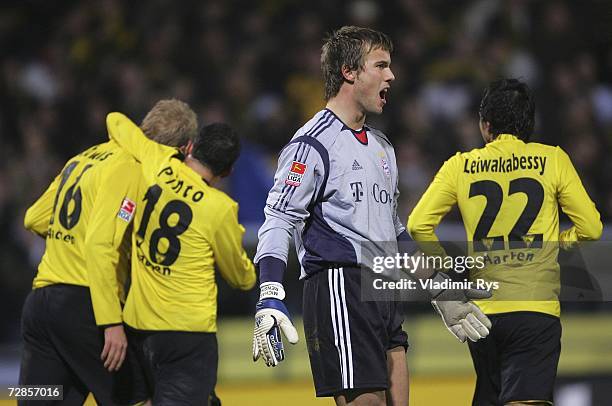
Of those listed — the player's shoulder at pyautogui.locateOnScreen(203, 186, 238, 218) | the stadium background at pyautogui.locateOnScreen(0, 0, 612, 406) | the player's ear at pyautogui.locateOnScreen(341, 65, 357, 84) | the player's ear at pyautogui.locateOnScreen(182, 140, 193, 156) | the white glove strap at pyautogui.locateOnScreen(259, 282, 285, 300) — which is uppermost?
the stadium background at pyautogui.locateOnScreen(0, 0, 612, 406)

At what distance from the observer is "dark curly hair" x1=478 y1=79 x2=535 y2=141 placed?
5.04 meters

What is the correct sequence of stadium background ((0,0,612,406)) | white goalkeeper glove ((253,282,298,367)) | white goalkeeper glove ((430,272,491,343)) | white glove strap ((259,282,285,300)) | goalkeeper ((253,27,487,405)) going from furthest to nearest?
stadium background ((0,0,612,406)) → white goalkeeper glove ((430,272,491,343)) → goalkeeper ((253,27,487,405)) → white glove strap ((259,282,285,300)) → white goalkeeper glove ((253,282,298,367))

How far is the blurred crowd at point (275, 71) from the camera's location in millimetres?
9727

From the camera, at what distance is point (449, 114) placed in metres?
10.1

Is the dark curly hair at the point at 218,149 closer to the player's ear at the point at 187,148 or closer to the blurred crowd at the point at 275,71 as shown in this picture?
the player's ear at the point at 187,148

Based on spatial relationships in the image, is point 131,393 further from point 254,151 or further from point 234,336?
point 254,151

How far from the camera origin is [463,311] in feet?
15.8

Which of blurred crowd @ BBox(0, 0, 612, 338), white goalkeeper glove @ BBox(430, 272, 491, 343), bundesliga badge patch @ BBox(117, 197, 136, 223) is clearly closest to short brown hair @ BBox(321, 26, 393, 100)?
white goalkeeper glove @ BBox(430, 272, 491, 343)

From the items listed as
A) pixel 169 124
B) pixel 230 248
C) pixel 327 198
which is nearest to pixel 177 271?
pixel 230 248

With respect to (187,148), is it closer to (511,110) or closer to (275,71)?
(511,110)

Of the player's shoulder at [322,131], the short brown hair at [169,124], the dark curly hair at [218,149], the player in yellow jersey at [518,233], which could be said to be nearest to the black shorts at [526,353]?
the player in yellow jersey at [518,233]

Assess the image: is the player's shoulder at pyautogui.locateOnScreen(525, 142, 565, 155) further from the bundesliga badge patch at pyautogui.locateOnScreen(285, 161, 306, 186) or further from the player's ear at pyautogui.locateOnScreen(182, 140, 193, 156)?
the player's ear at pyautogui.locateOnScreen(182, 140, 193, 156)

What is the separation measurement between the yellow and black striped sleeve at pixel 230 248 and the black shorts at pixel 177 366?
1.14ft

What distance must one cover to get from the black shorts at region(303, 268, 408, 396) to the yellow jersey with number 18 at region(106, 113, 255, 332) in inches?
45.6
